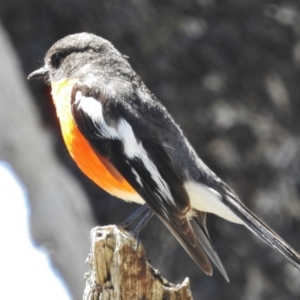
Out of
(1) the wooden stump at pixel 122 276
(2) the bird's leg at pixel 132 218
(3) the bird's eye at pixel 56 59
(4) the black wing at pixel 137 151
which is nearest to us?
(1) the wooden stump at pixel 122 276

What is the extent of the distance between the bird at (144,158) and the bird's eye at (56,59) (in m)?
0.42

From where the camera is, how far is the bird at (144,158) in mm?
4543

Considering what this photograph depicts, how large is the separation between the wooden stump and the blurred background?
189 centimetres

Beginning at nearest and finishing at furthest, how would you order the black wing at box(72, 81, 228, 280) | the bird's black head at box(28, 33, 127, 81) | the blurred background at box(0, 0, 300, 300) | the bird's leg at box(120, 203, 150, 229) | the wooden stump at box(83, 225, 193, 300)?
the wooden stump at box(83, 225, 193, 300), the black wing at box(72, 81, 228, 280), the bird's leg at box(120, 203, 150, 229), the bird's black head at box(28, 33, 127, 81), the blurred background at box(0, 0, 300, 300)

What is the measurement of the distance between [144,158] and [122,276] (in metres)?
0.80

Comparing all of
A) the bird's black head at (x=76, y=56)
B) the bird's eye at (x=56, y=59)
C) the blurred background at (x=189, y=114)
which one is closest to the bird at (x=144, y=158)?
the bird's black head at (x=76, y=56)

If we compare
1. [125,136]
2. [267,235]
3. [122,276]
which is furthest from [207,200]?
[122,276]

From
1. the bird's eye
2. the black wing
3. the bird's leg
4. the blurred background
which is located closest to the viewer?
the black wing

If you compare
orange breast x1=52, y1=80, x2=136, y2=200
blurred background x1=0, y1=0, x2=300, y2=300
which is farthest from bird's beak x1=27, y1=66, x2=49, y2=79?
orange breast x1=52, y1=80, x2=136, y2=200

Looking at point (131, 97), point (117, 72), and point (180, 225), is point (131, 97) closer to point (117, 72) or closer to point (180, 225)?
point (117, 72)

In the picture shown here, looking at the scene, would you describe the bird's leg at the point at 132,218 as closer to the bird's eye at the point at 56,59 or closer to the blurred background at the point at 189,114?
the bird's eye at the point at 56,59

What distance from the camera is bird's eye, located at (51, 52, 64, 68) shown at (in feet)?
17.6

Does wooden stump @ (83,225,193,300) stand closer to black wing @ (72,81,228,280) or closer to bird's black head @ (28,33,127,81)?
black wing @ (72,81,228,280)

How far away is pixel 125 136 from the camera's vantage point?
4656 mm
